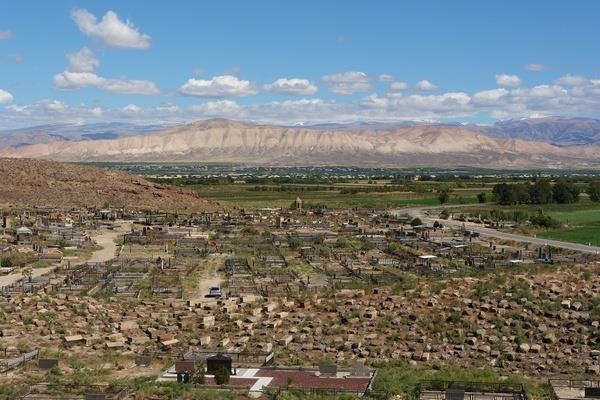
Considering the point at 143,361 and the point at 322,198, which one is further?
the point at 322,198

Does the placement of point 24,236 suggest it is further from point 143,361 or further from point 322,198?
point 322,198

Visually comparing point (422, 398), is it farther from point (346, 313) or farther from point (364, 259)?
point (364, 259)

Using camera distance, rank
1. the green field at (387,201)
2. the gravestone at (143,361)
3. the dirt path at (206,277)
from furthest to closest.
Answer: the green field at (387,201) → the dirt path at (206,277) → the gravestone at (143,361)

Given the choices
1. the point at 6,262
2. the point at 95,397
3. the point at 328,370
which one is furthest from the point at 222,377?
the point at 6,262

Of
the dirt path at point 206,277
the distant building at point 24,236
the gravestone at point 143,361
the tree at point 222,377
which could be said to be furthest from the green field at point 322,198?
the tree at point 222,377

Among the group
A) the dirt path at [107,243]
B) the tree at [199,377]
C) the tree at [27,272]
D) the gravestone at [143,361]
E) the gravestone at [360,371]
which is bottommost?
the dirt path at [107,243]

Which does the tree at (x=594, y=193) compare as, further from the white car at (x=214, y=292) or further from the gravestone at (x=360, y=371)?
the gravestone at (x=360, y=371)
